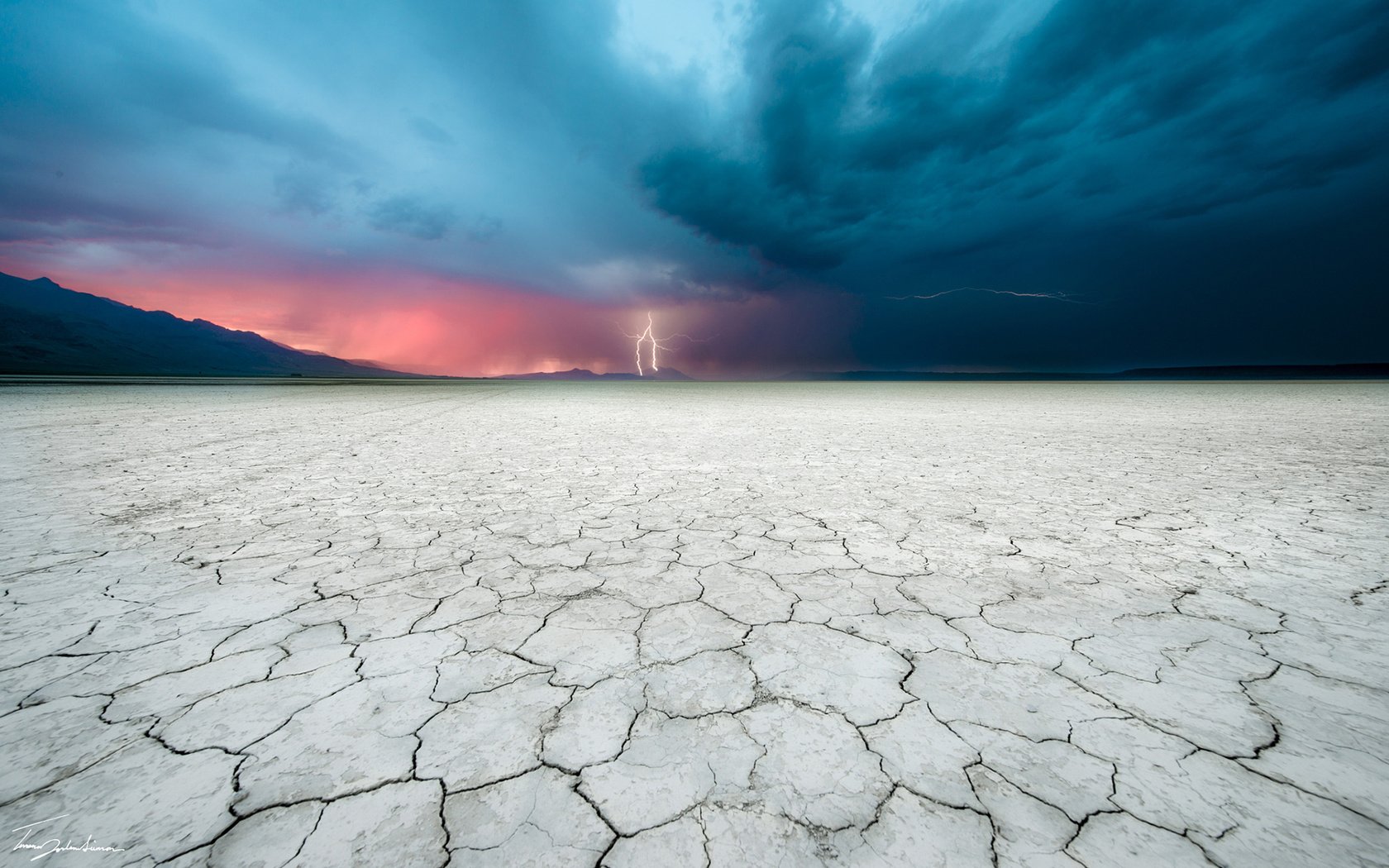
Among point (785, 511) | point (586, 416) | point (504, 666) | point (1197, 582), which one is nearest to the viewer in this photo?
point (504, 666)

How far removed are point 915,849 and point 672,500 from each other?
2.85 meters

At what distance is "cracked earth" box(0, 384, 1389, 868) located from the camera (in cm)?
108

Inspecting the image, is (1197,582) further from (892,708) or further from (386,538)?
(386,538)

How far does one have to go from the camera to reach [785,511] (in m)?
3.49

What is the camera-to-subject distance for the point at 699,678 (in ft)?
5.32

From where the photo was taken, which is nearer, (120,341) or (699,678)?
(699,678)

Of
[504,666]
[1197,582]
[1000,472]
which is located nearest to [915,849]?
[504,666]

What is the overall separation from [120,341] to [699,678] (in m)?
161
